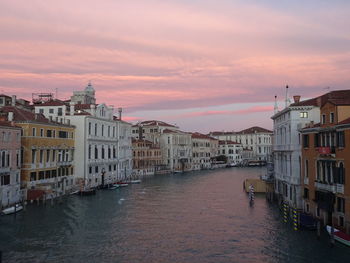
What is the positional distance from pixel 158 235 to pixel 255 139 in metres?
106

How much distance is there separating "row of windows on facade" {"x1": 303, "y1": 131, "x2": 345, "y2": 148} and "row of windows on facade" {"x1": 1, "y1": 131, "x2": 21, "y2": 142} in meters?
19.9

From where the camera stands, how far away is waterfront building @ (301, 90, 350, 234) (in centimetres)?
1833

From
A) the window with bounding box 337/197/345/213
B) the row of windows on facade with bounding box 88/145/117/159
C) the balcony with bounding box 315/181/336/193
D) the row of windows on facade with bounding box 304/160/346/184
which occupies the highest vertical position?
the row of windows on facade with bounding box 88/145/117/159

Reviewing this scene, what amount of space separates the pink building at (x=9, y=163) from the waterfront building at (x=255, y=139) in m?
95.1

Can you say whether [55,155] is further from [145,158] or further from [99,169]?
[145,158]

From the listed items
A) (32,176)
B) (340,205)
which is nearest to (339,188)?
(340,205)

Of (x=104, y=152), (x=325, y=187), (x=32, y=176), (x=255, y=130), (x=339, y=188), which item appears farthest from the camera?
(x=255, y=130)

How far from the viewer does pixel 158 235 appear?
68.9ft

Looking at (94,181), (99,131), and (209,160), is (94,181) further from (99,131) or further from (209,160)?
(209,160)

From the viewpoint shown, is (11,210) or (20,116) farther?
(20,116)

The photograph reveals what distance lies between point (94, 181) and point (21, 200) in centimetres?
1346

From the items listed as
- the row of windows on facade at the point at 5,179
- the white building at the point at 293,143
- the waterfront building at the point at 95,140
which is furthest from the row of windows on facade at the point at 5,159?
the white building at the point at 293,143

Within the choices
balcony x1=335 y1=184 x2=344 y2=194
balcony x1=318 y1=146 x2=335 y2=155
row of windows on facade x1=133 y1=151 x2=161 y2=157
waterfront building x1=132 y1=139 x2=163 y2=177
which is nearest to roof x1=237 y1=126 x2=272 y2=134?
waterfront building x1=132 y1=139 x2=163 y2=177

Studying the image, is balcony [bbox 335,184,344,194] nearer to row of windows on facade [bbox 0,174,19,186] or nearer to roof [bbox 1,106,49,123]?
row of windows on facade [bbox 0,174,19,186]
